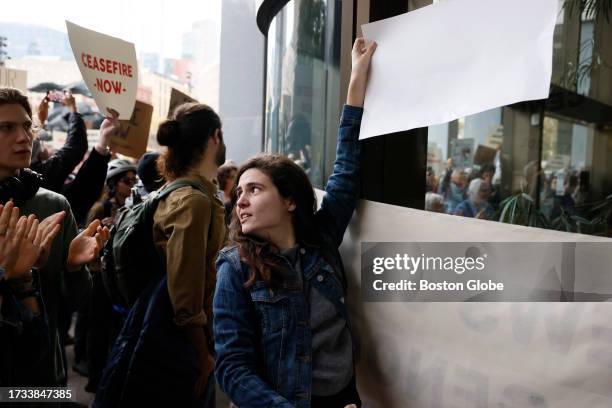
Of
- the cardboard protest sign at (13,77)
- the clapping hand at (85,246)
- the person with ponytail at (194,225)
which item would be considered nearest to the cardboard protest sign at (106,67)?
the person with ponytail at (194,225)

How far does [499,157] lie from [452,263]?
1061 millimetres

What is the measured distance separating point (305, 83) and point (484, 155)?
3.23ft

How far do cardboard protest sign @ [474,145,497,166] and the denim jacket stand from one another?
2.81 feet

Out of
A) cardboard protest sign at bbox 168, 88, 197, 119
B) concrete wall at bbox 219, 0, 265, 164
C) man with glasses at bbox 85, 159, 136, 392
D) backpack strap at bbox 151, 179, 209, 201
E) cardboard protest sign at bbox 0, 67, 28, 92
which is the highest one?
concrete wall at bbox 219, 0, 265, 164

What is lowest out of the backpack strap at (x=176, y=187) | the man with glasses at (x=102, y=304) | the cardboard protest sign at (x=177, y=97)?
the man with glasses at (x=102, y=304)

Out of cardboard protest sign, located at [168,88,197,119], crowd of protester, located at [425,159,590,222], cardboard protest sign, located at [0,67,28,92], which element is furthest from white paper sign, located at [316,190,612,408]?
cardboard protest sign, located at [0,67,28,92]

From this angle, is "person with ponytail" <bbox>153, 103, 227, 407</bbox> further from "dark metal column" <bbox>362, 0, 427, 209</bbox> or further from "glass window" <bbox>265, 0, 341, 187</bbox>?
"dark metal column" <bbox>362, 0, 427, 209</bbox>

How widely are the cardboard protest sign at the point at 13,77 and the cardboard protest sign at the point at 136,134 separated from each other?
193cm

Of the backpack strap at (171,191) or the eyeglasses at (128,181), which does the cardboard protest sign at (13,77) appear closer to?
the eyeglasses at (128,181)

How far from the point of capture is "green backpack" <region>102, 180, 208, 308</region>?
8.41 feet

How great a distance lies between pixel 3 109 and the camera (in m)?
2.12

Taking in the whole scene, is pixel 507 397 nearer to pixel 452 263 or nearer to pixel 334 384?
pixel 452 263

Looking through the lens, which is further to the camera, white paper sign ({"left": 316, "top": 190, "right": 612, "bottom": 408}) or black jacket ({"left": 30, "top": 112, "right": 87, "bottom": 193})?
black jacket ({"left": 30, "top": 112, "right": 87, "bottom": 193})

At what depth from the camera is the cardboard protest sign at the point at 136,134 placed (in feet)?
11.8
